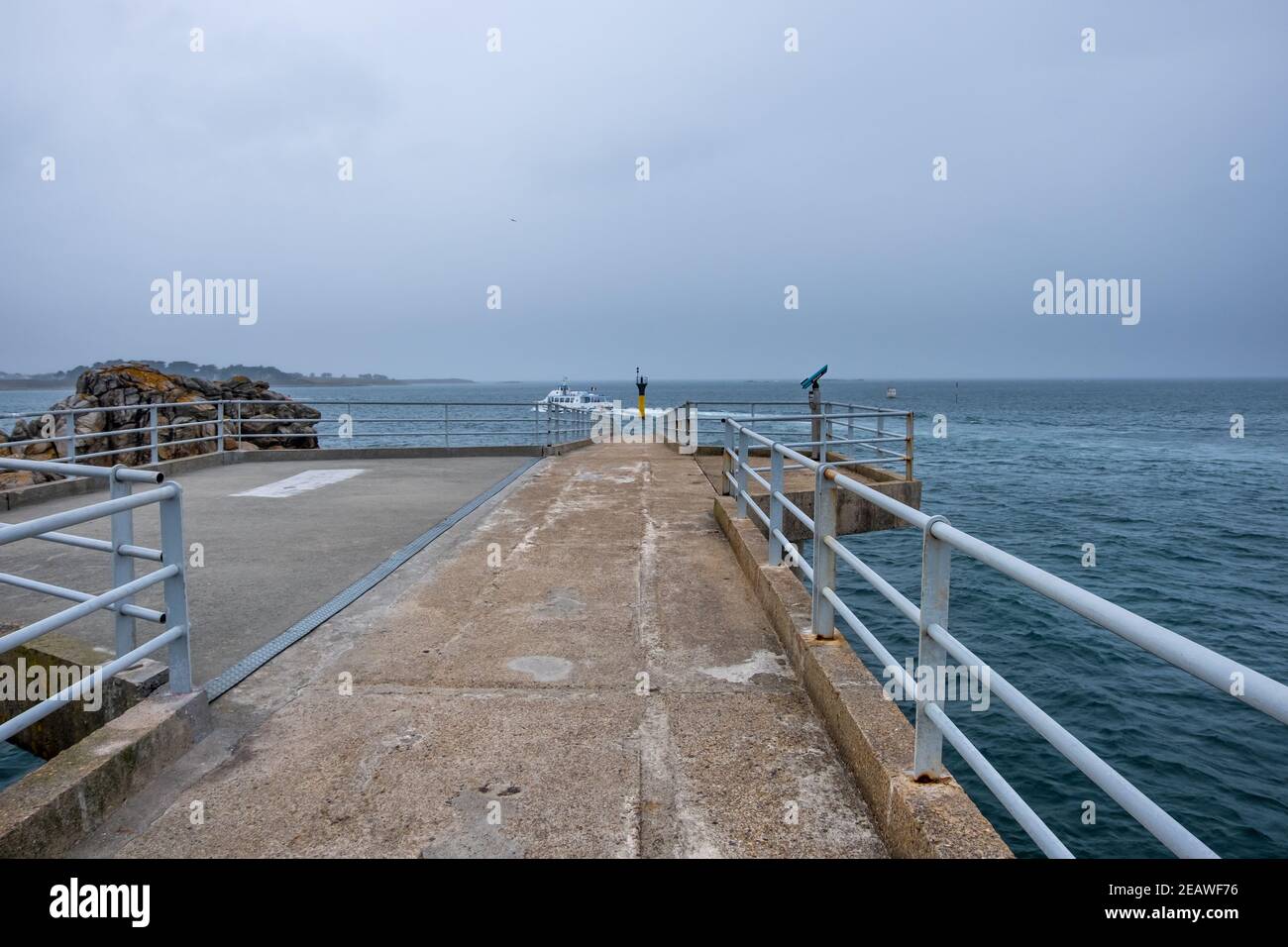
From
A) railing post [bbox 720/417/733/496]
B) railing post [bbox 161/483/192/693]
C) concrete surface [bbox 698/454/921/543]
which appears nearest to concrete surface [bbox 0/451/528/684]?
railing post [bbox 161/483/192/693]

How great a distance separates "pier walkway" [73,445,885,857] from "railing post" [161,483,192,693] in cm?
33

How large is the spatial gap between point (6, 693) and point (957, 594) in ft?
44.3

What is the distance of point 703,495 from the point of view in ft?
38.1

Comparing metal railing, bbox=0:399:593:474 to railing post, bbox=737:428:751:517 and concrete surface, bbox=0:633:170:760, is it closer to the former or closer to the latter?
concrete surface, bbox=0:633:170:760

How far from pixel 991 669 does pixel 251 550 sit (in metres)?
7.03

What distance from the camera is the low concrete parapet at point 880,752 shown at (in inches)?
107

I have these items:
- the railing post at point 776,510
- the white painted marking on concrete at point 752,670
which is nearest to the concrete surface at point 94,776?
the white painted marking on concrete at point 752,670

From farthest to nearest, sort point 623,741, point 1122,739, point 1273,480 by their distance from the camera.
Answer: point 1273,480 → point 1122,739 → point 623,741

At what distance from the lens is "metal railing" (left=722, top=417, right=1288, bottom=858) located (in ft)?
5.32

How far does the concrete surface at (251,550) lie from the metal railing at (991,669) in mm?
3567

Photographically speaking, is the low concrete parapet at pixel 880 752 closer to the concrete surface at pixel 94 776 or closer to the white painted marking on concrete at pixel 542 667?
the white painted marking on concrete at pixel 542 667

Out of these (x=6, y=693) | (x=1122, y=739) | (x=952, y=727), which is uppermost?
(x=952, y=727)
